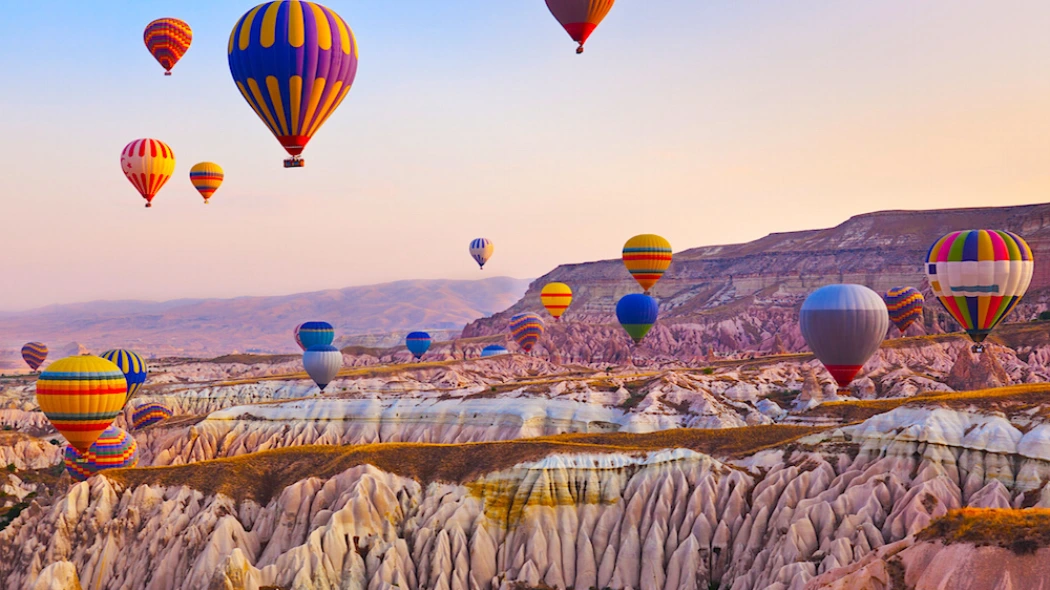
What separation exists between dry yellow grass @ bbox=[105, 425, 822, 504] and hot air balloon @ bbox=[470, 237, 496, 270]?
109 meters

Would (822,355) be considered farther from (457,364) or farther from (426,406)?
(457,364)

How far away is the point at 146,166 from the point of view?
3625 inches

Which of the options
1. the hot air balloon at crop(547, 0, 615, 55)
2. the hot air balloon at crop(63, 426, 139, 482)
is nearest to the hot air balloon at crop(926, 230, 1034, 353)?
the hot air balloon at crop(547, 0, 615, 55)

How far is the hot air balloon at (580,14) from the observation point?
6316 cm

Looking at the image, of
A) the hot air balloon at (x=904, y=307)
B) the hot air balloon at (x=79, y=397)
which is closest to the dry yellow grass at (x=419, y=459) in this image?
the hot air balloon at (x=79, y=397)

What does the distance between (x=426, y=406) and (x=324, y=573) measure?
4410 cm

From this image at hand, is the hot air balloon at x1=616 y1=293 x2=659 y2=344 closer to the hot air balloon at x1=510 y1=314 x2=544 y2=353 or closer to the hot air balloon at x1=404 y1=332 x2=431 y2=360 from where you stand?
the hot air balloon at x1=510 y1=314 x2=544 y2=353

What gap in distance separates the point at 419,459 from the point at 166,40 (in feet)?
166

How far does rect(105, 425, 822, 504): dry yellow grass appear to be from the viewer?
6019cm

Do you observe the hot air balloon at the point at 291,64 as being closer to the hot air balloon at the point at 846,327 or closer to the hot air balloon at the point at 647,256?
the hot air balloon at the point at 846,327

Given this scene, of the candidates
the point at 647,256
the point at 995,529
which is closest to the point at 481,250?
the point at 647,256

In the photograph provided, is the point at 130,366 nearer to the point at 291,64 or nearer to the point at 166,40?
the point at 166,40

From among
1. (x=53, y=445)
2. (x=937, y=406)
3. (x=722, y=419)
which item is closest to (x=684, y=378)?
(x=722, y=419)

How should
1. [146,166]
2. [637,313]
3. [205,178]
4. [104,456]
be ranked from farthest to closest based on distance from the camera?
1. [637,313]
2. [205,178]
3. [146,166]
4. [104,456]
